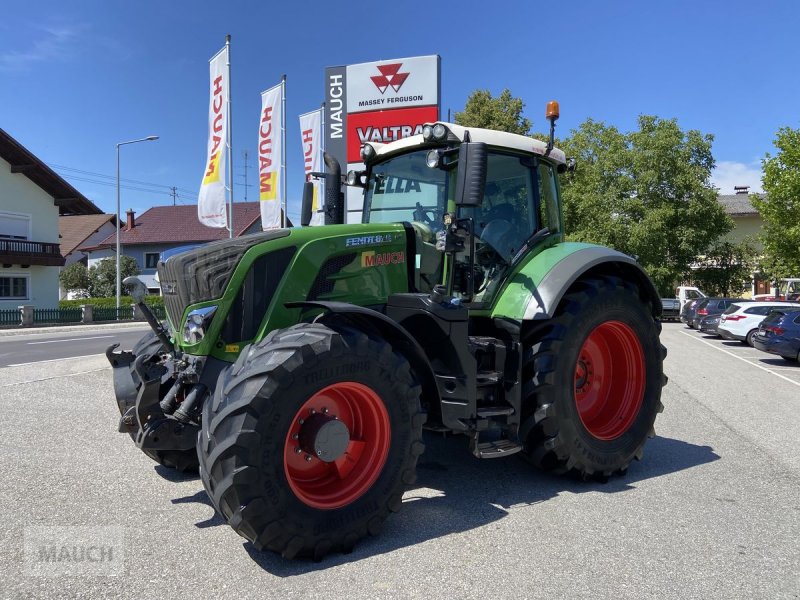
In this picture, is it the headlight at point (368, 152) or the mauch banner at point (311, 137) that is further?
the mauch banner at point (311, 137)

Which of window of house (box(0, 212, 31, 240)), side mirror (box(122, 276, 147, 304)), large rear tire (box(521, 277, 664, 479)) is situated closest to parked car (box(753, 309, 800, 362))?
large rear tire (box(521, 277, 664, 479))

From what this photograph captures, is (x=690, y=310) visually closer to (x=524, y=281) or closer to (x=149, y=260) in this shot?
(x=524, y=281)

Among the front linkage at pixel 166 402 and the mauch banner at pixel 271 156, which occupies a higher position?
the mauch banner at pixel 271 156

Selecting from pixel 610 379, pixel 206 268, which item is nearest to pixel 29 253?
pixel 206 268

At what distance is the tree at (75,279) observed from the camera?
4038 centimetres

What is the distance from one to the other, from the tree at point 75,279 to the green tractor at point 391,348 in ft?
133

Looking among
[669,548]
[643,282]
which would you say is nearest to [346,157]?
[643,282]

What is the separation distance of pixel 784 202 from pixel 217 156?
75.5ft

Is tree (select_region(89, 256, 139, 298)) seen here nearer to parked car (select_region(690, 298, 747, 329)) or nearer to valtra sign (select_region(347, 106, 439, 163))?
valtra sign (select_region(347, 106, 439, 163))

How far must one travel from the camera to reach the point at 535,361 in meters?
4.27

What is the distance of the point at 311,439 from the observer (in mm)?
3254

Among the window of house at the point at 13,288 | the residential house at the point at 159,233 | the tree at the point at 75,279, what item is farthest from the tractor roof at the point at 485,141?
the residential house at the point at 159,233

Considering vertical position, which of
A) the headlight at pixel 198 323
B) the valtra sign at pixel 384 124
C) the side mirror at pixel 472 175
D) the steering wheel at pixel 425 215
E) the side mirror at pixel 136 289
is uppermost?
the valtra sign at pixel 384 124

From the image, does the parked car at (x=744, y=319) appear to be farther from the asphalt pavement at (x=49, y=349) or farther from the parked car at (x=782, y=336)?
the asphalt pavement at (x=49, y=349)
